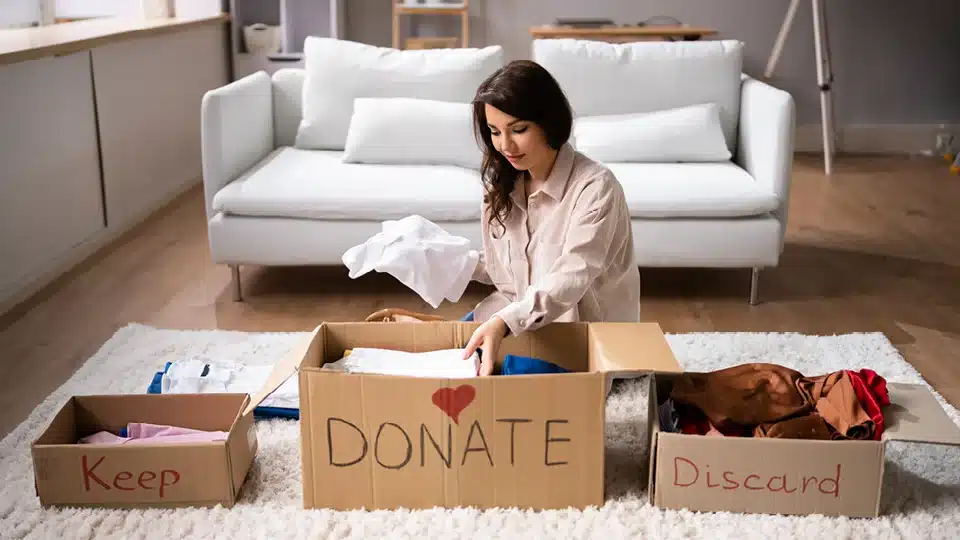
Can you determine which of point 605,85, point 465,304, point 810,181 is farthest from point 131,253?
point 810,181

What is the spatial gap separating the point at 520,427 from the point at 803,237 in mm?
2510

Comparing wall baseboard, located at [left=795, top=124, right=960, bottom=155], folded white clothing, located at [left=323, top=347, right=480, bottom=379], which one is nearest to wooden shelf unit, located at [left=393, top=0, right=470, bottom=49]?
wall baseboard, located at [left=795, top=124, right=960, bottom=155]

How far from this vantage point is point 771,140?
3.02 m

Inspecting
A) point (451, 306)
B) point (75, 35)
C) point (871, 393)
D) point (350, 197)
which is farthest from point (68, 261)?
point (871, 393)

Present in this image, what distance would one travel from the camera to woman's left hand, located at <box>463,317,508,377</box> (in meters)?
1.73

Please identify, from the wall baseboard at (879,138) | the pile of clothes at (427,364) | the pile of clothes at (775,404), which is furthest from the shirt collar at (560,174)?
the wall baseboard at (879,138)

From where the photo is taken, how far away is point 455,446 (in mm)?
1674

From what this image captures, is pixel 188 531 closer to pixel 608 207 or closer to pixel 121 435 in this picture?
pixel 121 435

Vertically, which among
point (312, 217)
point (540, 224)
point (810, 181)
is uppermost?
point (540, 224)

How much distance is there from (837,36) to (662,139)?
2.97 meters

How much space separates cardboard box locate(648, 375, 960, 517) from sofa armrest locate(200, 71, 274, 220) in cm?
172

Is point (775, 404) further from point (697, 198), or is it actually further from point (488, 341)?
point (697, 198)

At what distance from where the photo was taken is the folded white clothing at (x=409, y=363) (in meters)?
1.83

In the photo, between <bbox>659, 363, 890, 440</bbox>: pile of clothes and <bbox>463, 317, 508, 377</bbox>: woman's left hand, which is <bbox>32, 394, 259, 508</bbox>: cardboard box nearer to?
<bbox>463, 317, 508, 377</bbox>: woman's left hand
